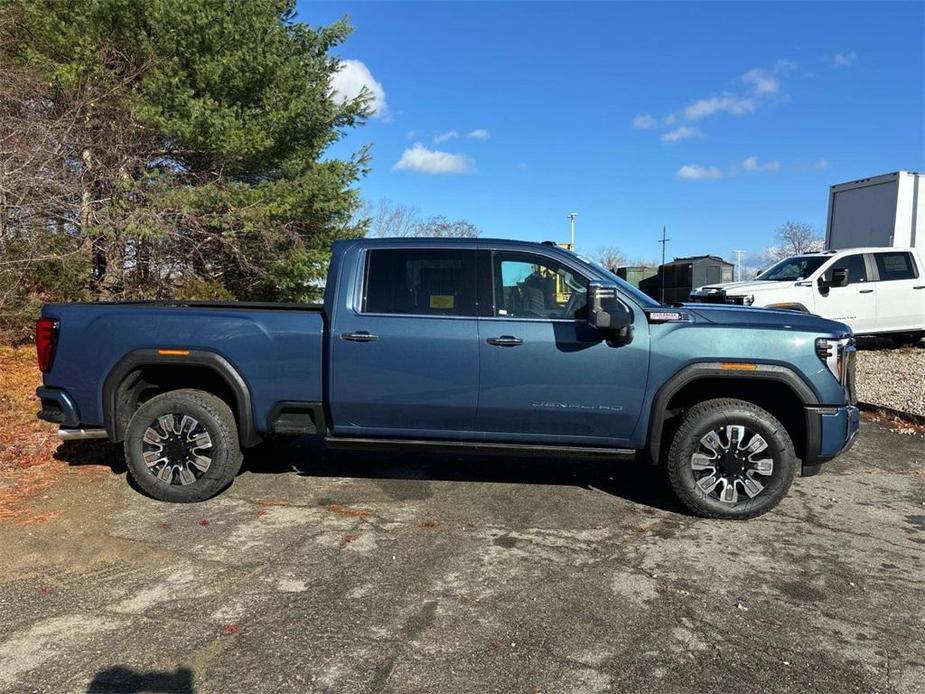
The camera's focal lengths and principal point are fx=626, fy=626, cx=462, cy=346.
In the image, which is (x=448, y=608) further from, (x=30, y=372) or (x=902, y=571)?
(x=30, y=372)

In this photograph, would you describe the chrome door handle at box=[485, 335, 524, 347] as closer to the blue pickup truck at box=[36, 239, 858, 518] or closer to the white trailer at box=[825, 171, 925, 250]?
the blue pickup truck at box=[36, 239, 858, 518]

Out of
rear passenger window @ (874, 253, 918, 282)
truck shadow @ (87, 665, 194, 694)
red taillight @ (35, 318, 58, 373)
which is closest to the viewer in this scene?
truck shadow @ (87, 665, 194, 694)

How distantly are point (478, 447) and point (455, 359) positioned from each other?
0.67 metres

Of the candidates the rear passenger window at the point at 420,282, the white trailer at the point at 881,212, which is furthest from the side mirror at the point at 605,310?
the white trailer at the point at 881,212

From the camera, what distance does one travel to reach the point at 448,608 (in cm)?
326

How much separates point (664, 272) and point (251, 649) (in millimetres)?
25326

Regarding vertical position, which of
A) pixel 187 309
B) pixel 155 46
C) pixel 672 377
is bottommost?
pixel 672 377

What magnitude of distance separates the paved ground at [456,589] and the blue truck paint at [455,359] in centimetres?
64

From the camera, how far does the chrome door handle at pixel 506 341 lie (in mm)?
4410

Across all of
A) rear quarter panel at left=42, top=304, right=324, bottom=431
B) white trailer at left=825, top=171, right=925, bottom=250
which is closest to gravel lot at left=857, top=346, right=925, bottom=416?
white trailer at left=825, top=171, right=925, bottom=250

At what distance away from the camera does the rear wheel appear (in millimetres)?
4695

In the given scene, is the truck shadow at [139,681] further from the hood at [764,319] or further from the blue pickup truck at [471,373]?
the hood at [764,319]

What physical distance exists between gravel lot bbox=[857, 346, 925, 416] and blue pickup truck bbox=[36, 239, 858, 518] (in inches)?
181

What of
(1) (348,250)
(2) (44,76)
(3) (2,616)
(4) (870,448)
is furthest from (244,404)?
(2) (44,76)
